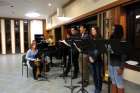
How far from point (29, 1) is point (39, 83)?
4.78m

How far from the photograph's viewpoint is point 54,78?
5652 mm

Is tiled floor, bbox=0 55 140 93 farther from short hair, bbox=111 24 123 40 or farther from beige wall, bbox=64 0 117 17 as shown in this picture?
beige wall, bbox=64 0 117 17

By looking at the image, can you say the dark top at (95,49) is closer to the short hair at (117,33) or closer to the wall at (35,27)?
the short hair at (117,33)

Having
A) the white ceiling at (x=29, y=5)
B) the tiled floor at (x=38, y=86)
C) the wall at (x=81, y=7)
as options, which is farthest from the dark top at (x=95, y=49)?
the white ceiling at (x=29, y=5)

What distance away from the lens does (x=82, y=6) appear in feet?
23.2

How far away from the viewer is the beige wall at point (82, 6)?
5.66 meters

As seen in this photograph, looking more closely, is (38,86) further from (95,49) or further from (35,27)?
(35,27)

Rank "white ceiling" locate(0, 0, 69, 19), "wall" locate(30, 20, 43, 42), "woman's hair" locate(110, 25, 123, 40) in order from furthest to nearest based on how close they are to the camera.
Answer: "wall" locate(30, 20, 43, 42) → "white ceiling" locate(0, 0, 69, 19) → "woman's hair" locate(110, 25, 123, 40)

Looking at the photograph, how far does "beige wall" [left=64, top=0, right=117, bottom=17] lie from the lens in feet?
18.6

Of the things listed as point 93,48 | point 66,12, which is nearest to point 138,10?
point 93,48

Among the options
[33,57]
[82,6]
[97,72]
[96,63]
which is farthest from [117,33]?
[82,6]

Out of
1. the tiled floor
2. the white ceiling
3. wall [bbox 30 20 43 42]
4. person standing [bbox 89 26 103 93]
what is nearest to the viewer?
person standing [bbox 89 26 103 93]

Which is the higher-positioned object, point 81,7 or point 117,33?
point 81,7

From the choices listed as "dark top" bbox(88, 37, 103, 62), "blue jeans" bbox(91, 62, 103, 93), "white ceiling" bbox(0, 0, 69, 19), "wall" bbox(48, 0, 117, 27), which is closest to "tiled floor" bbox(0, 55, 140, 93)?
"blue jeans" bbox(91, 62, 103, 93)
